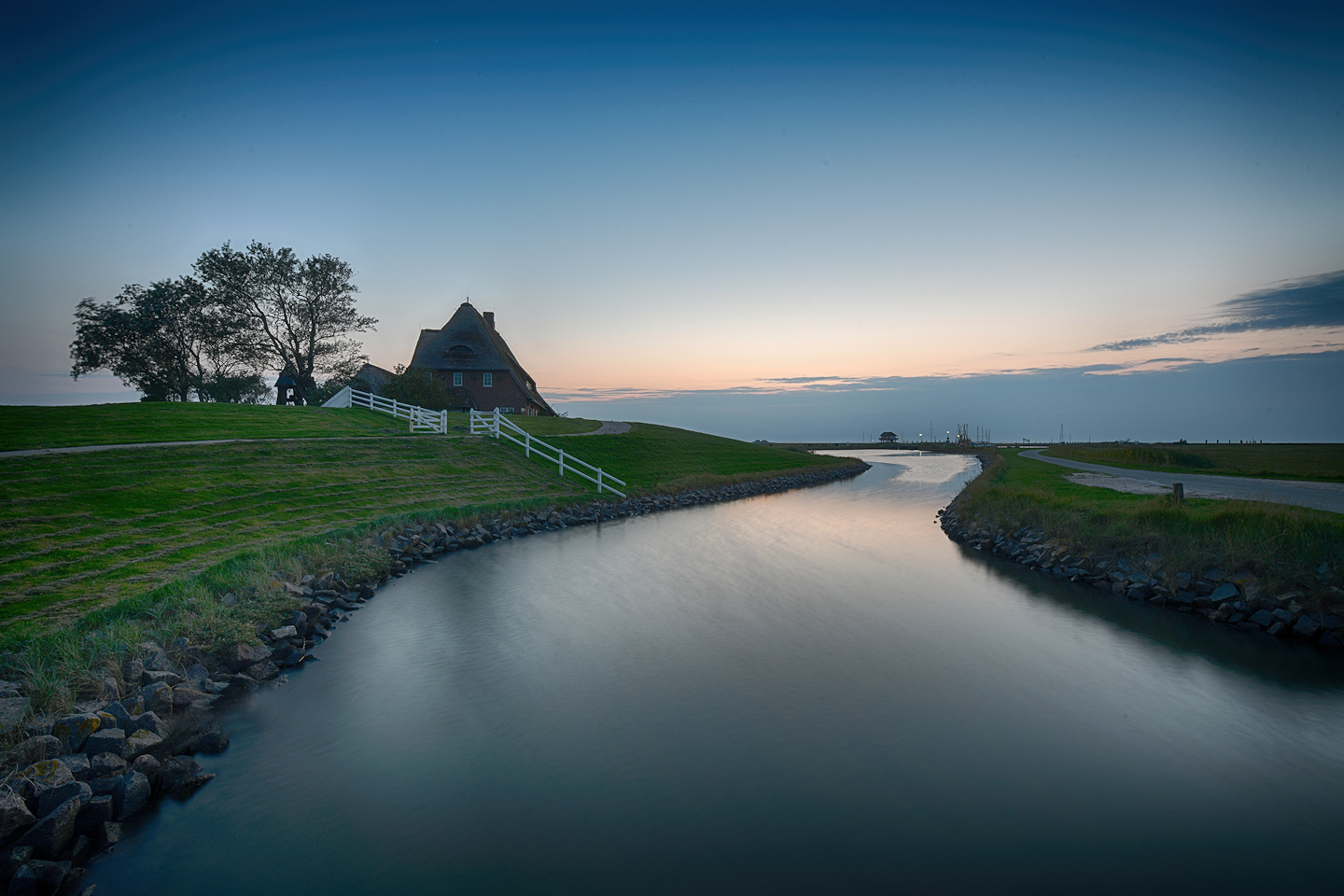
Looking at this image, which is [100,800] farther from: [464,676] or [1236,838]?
[1236,838]

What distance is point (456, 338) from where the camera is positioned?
54781mm

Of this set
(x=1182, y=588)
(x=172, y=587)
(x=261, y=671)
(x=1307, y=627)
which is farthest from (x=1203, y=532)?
(x=172, y=587)

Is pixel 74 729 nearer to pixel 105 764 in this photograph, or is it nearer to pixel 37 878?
pixel 105 764

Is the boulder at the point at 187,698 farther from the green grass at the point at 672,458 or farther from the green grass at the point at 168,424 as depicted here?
the green grass at the point at 672,458

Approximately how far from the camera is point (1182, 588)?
12391 mm

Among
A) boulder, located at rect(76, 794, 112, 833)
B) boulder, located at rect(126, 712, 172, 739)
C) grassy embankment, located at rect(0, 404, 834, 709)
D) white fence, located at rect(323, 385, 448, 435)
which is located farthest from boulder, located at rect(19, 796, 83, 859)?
white fence, located at rect(323, 385, 448, 435)

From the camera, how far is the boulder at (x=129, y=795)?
5625 mm

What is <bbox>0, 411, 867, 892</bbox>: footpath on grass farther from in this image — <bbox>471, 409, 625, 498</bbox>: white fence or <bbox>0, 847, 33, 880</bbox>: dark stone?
<bbox>471, 409, 625, 498</bbox>: white fence

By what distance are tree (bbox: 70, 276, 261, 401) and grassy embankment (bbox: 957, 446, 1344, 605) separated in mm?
51342

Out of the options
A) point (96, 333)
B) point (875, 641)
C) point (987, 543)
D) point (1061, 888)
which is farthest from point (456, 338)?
point (1061, 888)

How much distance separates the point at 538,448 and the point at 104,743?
28.1 meters

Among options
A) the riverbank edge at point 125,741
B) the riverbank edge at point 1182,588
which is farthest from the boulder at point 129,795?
the riverbank edge at point 1182,588

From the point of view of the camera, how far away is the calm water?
5.21 metres

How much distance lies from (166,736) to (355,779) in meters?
2.23
